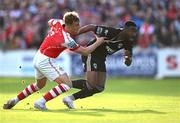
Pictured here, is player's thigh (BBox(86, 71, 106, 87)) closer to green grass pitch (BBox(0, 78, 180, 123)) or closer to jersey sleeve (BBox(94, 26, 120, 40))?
green grass pitch (BBox(0, 78, 180, 123))

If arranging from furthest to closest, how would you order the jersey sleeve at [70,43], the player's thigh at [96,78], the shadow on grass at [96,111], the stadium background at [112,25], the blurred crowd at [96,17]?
the blurred crowd at [96,17] → the stadium background at [112,25] → the player's thigh at [96,78] → the jersey sleeve at [70,43] → the shadow on grass at [96,111]

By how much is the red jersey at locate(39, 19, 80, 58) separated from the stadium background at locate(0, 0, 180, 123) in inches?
575

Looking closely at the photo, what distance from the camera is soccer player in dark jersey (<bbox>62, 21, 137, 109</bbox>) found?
602 inches

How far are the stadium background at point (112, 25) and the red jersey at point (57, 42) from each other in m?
14.6

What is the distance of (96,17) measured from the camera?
3225cm

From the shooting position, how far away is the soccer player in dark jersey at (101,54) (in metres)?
15.3

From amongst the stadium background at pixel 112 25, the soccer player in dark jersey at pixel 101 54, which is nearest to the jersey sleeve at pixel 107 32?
the soccer player in dark jersey at pixel 101 54

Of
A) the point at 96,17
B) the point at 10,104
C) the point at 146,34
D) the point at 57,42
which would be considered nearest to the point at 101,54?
the point at 57,42

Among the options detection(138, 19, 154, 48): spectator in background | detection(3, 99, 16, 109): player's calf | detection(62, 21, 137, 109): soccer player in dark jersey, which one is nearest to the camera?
detection(3, 99, 16, 109): player's calf

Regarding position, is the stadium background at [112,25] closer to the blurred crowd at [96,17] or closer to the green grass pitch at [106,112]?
the blurred crowd at [96,17]

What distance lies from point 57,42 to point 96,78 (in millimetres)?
1939

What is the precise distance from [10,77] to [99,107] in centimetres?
1624

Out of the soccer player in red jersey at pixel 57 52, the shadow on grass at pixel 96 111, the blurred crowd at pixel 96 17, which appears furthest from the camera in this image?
the blurred crowd at pixel 96 17

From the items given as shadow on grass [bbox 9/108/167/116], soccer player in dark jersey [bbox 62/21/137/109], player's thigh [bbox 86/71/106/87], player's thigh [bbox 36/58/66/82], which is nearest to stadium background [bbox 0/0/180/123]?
soccer player in dark jersey [bbox 62/21/137/109]
